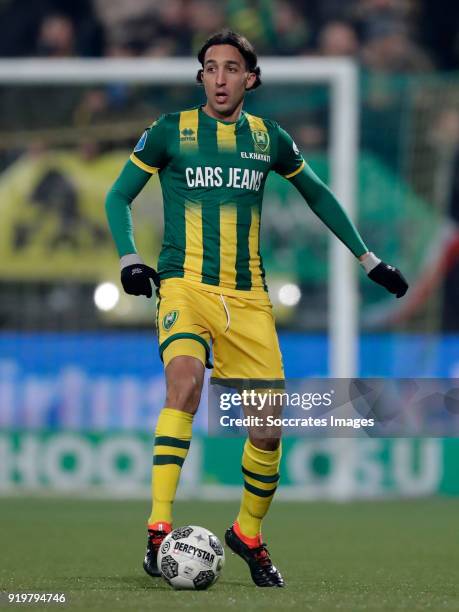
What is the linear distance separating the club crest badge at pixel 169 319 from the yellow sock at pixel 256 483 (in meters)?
0.52

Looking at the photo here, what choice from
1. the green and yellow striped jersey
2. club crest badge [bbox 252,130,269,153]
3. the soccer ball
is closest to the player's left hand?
the green and yellow striped jersey

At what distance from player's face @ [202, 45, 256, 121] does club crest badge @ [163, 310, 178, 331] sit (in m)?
0.76

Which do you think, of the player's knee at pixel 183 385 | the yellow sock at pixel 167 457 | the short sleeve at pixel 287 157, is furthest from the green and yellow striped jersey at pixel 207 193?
the yellow sock at pixel 167 457

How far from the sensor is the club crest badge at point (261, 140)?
5086 millimetres

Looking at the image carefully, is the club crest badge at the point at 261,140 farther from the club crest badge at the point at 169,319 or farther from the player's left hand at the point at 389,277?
the club crest badge at the point at 169,319

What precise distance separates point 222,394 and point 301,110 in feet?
18.9

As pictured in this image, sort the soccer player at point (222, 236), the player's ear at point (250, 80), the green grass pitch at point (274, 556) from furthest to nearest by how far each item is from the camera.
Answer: the player's ear at point (250, 80) → the soccer player at point (222, 236) → the green grass pitch at point (274, 556)

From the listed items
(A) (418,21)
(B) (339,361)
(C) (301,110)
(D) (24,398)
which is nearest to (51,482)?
(D) (24,398)

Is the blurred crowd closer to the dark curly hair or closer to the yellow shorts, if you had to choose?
the dark curly hair

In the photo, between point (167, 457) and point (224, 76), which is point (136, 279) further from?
point (224, 76)

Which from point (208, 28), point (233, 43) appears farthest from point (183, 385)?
point (208, 28)

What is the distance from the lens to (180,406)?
4.71 metres

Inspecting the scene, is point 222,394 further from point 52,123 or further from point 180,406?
point 52,123

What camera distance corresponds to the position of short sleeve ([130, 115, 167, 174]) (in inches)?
197
